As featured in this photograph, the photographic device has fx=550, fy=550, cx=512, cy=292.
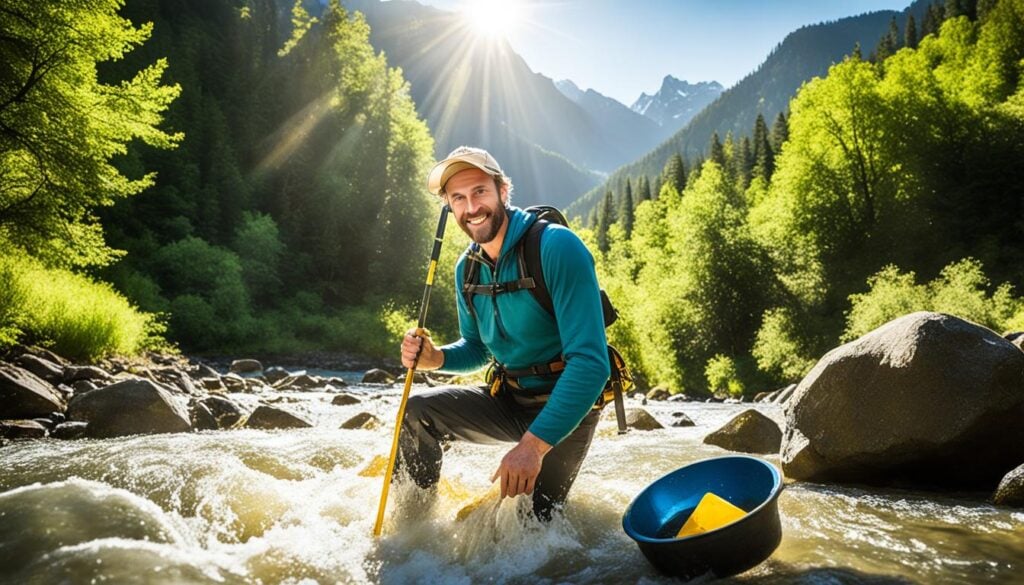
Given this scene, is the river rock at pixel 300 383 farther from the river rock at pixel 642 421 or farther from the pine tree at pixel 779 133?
the pine tree at pixel 779 133

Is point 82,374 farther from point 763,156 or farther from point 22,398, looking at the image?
point 763,156

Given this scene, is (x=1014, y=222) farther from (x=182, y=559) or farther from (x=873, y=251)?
(x=182, y=559)

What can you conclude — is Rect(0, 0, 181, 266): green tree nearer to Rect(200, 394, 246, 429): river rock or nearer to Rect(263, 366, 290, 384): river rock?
Rect(200, 394, 246, 429): river rock

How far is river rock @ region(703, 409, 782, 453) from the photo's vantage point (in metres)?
7.14

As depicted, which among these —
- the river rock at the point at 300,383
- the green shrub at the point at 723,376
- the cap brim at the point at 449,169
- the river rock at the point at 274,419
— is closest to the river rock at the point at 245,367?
the river rock at the point at 300,383

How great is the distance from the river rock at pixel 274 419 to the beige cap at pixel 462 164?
5.87m

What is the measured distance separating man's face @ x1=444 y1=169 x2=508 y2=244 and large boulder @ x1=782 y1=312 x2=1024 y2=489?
3.94 metres

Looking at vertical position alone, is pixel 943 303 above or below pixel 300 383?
above

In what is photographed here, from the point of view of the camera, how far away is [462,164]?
144 inches

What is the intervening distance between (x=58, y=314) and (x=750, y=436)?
13.1 m

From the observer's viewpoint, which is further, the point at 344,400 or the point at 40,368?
the point at 344,400

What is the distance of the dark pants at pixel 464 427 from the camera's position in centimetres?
373

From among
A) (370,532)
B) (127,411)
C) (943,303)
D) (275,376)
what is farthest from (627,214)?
(370,532)

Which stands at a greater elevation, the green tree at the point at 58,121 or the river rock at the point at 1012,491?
the green tree at the point at 58,121
